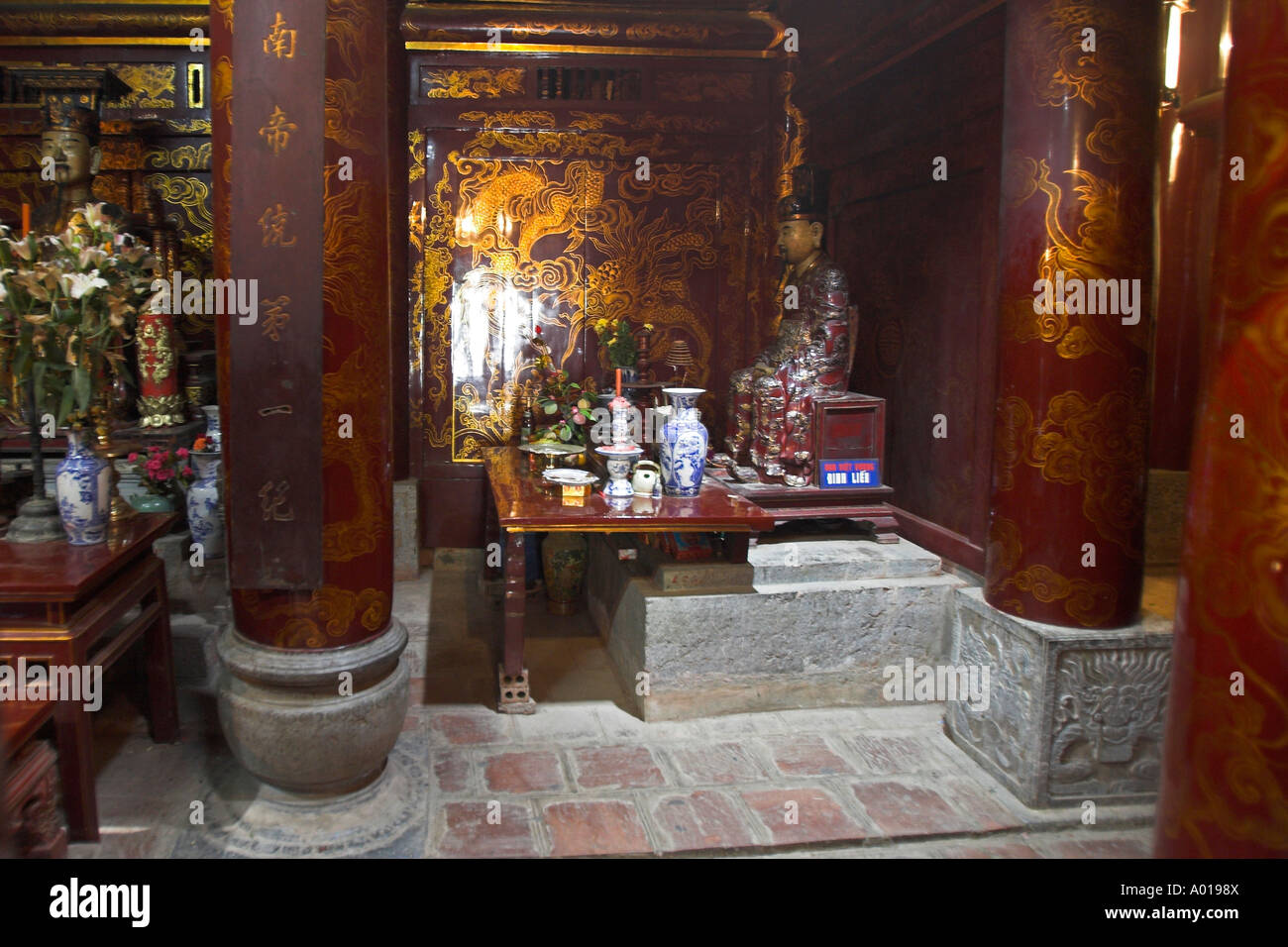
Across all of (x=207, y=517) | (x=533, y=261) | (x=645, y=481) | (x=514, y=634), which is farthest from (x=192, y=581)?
(x=533, y=261)

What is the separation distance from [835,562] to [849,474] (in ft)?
2.18

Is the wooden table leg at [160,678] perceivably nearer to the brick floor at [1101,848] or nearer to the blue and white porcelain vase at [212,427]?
the blue and white porcelain vase at [212,427]

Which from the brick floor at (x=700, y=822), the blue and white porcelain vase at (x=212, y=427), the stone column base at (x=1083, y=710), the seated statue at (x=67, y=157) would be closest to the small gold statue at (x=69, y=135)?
the seated statue at (x=67, y=157)

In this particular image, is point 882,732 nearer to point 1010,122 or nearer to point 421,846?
point 421,846

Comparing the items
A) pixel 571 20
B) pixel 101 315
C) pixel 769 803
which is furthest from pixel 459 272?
pixel 769 803

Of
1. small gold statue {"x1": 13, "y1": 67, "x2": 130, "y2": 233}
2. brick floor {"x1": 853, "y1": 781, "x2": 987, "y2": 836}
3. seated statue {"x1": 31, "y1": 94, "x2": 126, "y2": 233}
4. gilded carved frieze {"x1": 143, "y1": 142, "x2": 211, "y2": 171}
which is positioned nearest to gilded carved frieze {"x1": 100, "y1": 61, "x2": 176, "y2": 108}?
small gold statue {"x1": 13, "y1": 67, "x2": 130, "y2": 233}

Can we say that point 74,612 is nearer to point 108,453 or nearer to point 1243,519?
point 108,453

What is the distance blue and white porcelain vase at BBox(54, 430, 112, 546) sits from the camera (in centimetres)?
308

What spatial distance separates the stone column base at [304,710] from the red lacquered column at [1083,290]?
2.34 m

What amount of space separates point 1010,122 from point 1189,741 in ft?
9.02

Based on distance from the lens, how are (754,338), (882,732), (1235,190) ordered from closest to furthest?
(1235,190), (882,732), (754,338)

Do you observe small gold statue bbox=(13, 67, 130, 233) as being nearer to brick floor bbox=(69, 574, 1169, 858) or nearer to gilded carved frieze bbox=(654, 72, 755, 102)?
brick floor bbox=(69, 574, 1169, 858)

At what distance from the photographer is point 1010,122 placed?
3.22 meters

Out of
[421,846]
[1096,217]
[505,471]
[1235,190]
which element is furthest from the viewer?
[505,471]
